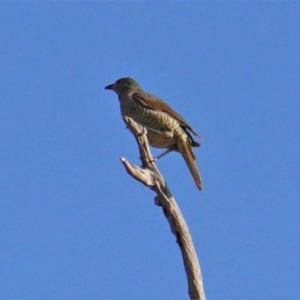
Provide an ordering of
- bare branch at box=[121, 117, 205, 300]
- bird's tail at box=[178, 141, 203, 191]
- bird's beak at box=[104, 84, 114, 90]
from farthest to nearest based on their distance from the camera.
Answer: bird's beak at box=[104, 84, 114, 90] → bird's tail at box=[178, 141, 203, 191] → bare branch at box=[121, 117, 205, 300]

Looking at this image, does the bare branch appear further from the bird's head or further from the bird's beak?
the bird's beak

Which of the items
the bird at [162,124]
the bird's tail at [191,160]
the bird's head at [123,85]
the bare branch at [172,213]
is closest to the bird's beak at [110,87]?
the bird's head at [123,85]

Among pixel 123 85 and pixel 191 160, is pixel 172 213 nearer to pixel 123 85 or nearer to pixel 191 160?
pixel 191 160

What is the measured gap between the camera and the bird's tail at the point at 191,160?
917 cm

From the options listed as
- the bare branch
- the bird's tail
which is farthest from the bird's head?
the bare branch

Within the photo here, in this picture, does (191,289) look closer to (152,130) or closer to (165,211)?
(165,211)

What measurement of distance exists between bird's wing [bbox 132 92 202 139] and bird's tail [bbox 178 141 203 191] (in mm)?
196

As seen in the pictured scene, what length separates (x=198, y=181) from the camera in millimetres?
9164

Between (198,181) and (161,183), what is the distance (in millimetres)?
1650

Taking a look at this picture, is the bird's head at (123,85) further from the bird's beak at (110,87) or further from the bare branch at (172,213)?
the bare branch at (172,213)

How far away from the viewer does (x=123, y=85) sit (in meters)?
10.7

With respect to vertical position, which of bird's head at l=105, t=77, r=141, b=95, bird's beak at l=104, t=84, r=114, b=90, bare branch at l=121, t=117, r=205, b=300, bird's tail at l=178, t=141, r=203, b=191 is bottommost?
bare branch at l=121, t=117, r=205, b=300

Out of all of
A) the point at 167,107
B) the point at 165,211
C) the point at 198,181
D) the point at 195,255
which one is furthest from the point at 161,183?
the point at 167,107

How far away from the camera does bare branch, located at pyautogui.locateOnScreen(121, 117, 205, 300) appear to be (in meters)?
6.88
